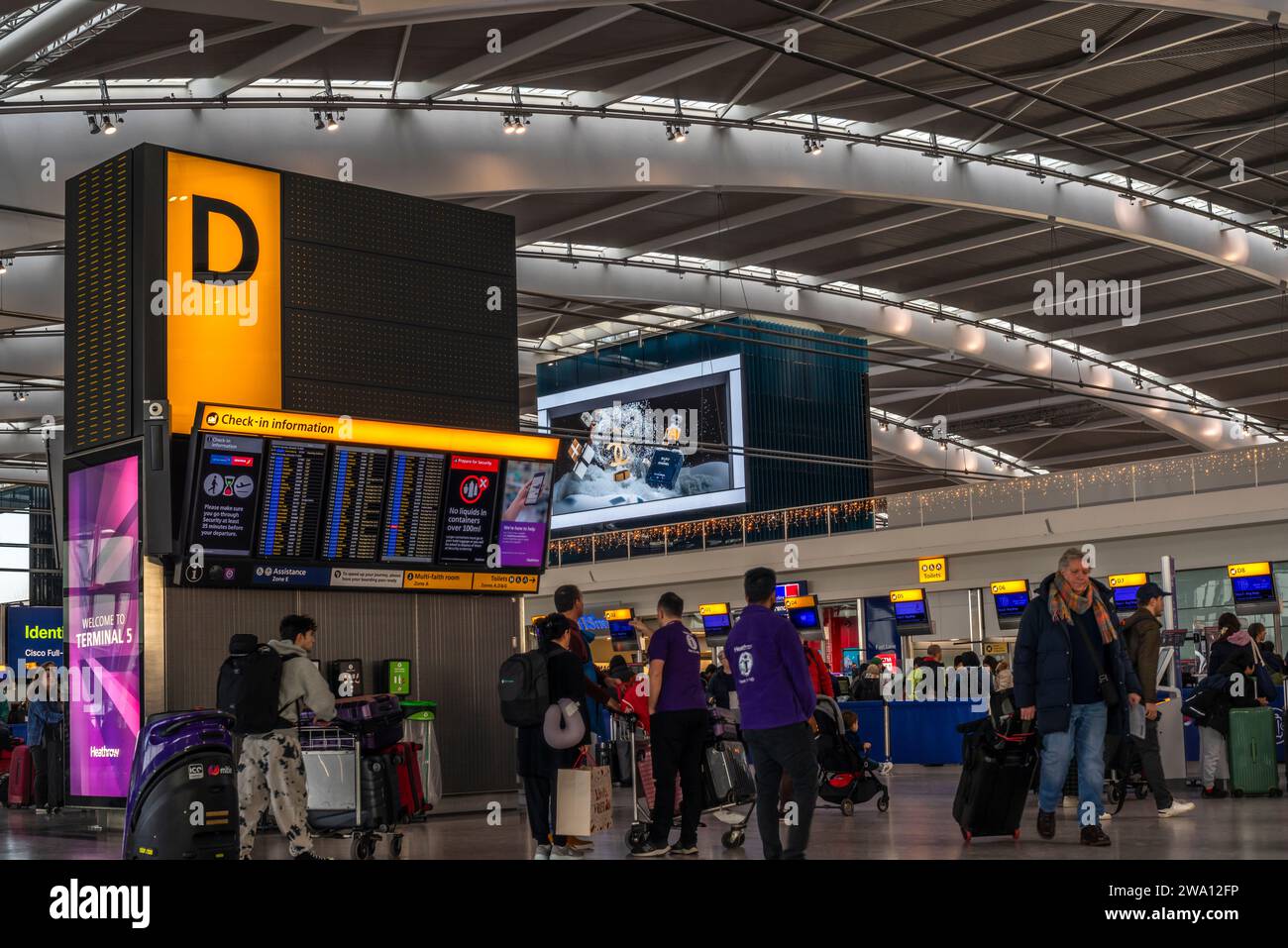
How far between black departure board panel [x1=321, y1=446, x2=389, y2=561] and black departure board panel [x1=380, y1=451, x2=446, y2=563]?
0.12 meters

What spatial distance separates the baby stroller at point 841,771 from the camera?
12.8 m

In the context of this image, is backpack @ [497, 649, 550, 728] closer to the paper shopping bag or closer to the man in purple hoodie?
the paper shopping bag

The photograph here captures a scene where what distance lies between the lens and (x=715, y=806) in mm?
10680

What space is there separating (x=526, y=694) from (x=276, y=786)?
1.69m

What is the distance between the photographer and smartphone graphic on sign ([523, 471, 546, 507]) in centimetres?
1462

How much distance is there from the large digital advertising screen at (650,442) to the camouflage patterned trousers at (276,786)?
2716 cm

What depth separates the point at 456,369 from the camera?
14781 mm

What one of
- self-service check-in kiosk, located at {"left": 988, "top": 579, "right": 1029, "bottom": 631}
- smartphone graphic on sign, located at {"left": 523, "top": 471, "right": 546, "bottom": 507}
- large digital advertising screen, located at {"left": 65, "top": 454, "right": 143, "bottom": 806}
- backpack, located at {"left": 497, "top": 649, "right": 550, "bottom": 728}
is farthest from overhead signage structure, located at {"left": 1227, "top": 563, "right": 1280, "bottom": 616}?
backpack, located at {"left": 497, "top": 649, "right": 550, "bottom": 728}

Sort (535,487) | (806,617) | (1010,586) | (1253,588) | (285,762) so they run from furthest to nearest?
1. (806,617)
2. (1010,586)
3. (1253,588)
4. (535,487)
5. (285,762)

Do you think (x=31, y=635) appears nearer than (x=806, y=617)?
Yes

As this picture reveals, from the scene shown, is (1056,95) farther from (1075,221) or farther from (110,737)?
(110,737)

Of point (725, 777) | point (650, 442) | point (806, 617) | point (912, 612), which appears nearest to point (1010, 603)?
point (912, 612)

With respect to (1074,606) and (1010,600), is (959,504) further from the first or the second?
(1074,606)
